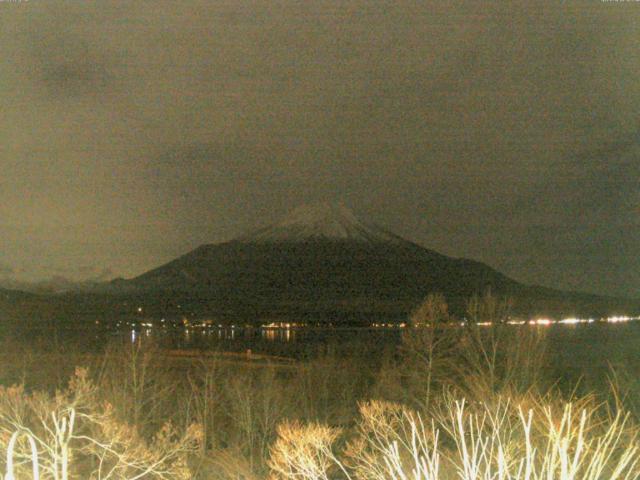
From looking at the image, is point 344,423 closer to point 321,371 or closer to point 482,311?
point 321,371

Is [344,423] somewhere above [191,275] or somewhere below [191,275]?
below

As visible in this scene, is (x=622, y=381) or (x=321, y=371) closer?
(x=622, y=381)

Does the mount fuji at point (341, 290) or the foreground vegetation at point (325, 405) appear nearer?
the foreground vegetation at point (325, 405)

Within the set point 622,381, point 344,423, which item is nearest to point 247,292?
point 344,423

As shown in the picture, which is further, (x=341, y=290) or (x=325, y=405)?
(x=341, y=290)

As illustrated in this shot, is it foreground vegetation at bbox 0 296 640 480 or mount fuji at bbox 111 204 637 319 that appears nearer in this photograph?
foreground vegetation at bbox 0 296 640 480

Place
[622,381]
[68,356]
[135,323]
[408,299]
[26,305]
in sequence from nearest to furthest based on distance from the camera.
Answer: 1. [622,381]
2. [68,356]
3. [26,305]
4. [135,323]
5. [408,299]

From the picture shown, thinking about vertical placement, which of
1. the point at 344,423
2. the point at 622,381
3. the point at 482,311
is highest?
the point at 482,311

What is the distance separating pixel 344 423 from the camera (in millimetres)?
41312

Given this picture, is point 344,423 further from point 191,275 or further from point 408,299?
point 191,275

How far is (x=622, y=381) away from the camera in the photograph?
2316 centimetres

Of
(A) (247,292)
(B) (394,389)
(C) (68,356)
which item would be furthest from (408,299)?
(B) (394,389)

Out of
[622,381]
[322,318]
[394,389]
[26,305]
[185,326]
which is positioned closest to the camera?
[622,381]

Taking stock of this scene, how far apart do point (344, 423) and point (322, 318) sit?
11387 cm
